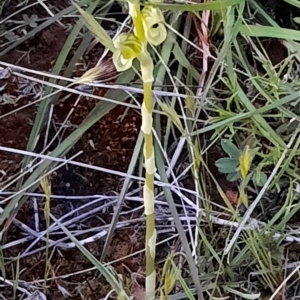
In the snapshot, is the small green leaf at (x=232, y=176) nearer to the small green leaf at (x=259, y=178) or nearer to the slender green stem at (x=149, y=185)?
the small green leaf at (x=259, y=178)

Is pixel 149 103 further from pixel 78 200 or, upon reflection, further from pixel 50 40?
pixel 50 40

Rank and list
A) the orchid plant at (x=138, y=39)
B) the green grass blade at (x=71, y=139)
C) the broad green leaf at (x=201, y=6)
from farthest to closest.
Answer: the green grass blade at (x=71, y=139) → the broad green leaf at (x=201, y=6) → the orchid plant at (x=138, y=39)

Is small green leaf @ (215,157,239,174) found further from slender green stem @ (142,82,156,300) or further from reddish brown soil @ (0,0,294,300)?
slender green stem @ (142,82,156,300)

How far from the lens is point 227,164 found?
0.85 m

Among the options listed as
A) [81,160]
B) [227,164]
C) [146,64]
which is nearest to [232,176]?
[227,164]

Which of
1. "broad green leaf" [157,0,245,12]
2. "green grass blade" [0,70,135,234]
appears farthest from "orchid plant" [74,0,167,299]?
"green grass blade" [0,70,135,234]

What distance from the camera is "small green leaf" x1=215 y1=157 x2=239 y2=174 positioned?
0.85 m

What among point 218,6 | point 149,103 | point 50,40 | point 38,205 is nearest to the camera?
point 149,103

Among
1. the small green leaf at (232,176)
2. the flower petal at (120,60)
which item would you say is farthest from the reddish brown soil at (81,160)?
the flower petal at (120,60)

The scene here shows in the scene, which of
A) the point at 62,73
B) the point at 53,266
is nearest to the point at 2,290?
the point at 53,266

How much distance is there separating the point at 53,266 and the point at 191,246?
18 cm

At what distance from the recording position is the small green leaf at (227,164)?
0.85 metres

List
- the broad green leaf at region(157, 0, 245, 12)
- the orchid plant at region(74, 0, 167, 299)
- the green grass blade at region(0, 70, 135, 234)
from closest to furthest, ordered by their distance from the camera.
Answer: the orchid plant at region(74, 0, 167, 299), the broad green leaf at region(157, 0, 245, 12), the green grass blade at region(0, 70, 135, 234)

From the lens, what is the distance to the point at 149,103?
0.56 m
